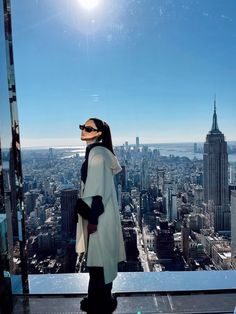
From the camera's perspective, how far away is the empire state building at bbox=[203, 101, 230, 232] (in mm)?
2232

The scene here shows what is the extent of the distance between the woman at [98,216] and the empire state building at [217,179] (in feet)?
3.21

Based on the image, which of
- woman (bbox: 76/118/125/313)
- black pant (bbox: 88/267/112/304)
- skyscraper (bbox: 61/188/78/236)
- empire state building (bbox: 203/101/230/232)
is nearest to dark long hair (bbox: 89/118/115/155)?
woman (bbox: 76/118/125/313)

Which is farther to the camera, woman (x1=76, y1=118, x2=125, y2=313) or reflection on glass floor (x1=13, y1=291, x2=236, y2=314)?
reflection on glass floor (x1=13, y1=291, x2=236, y2=314)

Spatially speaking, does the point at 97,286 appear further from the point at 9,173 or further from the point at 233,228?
the point at 233,228

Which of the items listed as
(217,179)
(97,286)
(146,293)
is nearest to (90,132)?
(97,286)

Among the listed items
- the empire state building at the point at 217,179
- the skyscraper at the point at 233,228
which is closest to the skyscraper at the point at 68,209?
the empire state building at the point at 217,179

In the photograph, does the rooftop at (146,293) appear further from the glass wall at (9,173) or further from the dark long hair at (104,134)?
the dark long hair at (104,134)

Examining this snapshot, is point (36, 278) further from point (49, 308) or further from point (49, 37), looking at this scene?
point (49, 37)

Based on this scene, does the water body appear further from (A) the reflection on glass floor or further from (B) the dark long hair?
(A) the reflection on glass floor

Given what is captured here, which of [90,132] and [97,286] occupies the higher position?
[90,132]

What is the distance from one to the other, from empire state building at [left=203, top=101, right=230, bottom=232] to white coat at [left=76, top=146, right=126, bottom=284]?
0.99 m

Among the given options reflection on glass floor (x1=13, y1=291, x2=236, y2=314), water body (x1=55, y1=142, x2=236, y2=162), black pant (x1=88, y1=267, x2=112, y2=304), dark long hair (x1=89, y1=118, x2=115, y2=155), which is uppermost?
dark long hair (x1=89, y1=118, x2=115, y2=155)

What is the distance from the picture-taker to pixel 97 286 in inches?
59.3

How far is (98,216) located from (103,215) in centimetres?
4
